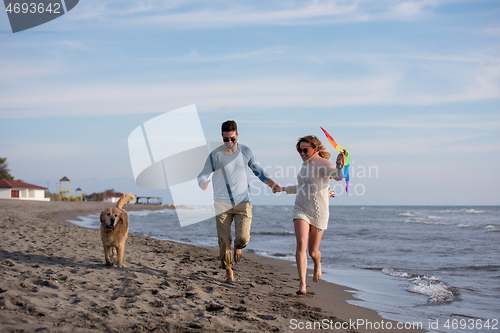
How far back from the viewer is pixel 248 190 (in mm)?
5133

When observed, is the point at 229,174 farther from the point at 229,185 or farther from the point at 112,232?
the point at 112,232

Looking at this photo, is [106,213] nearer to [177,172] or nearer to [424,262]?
[177,172]

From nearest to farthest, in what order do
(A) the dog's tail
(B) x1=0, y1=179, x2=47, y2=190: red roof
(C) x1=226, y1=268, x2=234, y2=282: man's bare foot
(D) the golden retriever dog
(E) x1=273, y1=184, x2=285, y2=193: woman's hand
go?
(E) x1=273, y1=184, x2=285, y2=193: woman's hand
(C) x1=226, y1=268, x2=234, y2=282: man's bare foot
(D) the golden retriever dog
(A) the dog's tail
(B) x1=0, y1=179, x2=47, y2=190: red roof

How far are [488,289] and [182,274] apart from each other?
16.8ft

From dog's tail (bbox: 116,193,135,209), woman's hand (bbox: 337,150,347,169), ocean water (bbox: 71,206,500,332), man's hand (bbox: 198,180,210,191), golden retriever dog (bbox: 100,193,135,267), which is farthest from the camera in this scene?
dog's tail (bbox: 116,193,135,209)

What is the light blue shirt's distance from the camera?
5031 millimetres

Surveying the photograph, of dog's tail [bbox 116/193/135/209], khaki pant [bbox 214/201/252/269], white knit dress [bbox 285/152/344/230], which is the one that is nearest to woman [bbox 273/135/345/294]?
white knit dress [bbox 285/152/344/230]

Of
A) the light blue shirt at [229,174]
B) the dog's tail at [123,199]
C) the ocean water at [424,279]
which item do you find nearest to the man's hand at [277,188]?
the light blue shirt at [229,174]

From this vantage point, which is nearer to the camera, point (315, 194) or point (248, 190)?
point (315, 194)

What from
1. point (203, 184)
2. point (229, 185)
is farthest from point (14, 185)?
point (229, 185)

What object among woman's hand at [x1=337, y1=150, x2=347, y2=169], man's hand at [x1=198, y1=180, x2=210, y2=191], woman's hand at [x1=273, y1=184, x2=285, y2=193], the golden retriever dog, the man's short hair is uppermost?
the man's short hair

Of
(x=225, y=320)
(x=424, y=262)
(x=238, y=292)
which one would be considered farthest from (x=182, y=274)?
(x=424, y=262)

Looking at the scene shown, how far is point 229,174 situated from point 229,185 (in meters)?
0.15

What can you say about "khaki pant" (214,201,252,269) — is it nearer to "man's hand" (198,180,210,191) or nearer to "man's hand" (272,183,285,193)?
"man's hand" (198,180,210,191)
